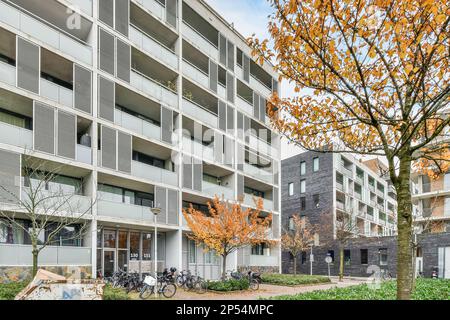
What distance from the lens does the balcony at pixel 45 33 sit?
Result: 697 inches

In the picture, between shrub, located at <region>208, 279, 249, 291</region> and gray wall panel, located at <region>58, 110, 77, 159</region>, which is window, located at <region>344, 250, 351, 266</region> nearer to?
shrub, located at <region>208, 279, 249, 291</region>

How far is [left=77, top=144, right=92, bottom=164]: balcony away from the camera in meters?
20.0

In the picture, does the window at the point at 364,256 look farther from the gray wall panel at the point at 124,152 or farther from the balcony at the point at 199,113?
the gray wall panel at the point at 124,152

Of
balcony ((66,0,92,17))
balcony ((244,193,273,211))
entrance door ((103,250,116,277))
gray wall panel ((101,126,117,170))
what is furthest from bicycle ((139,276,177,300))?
balcony ((66,0,92,17))

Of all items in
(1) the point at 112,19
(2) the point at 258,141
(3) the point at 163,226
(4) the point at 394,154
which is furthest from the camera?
(2) the point at 258,141

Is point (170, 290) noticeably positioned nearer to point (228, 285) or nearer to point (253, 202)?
point (228, 285)

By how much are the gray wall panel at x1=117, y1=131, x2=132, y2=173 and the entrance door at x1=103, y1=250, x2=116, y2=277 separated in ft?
15.1

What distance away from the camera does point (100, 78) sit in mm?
21328

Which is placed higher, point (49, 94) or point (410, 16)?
point (49, 94)

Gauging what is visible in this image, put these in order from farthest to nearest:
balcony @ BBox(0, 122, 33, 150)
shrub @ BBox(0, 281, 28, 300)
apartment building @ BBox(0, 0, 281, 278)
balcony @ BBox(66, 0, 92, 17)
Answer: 1. balcony @ BBox(66, 0, 92, 17)
2. apartment building @ BBox(0, 0, 281, 278)
3. balcony @ BBox(0, 122, 33, 150)
4. shrub @ BBox(0, 281, 28, 300)

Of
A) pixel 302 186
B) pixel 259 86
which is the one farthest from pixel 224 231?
pixel 302 186
